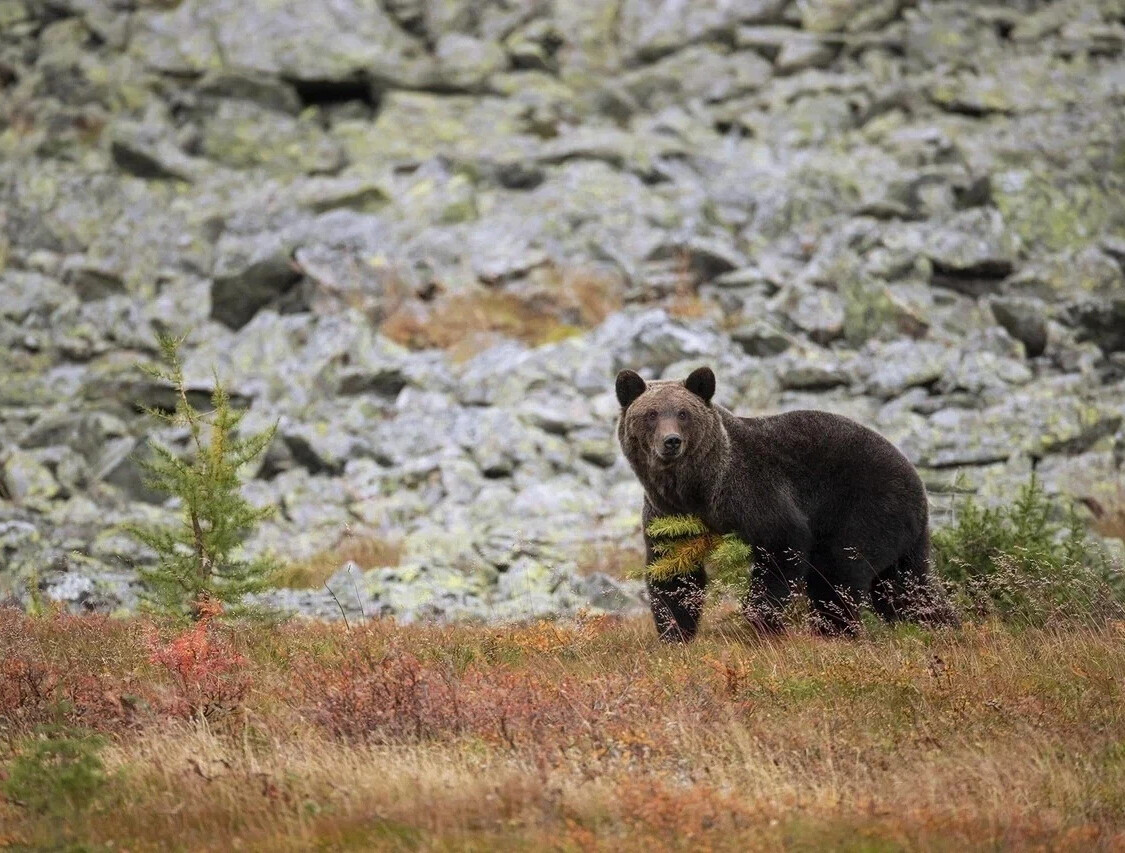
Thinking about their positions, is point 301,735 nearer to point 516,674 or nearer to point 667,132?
point 516,674

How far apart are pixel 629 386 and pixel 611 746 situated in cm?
401

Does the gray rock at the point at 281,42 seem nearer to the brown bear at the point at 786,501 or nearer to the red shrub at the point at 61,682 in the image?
the brown bear at the point at 786,501

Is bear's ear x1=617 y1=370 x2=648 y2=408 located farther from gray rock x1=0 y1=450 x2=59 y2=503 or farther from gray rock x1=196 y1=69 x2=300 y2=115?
gray rock x1=196 y1=69 x2=300 y2=115

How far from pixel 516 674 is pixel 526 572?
17.9ft

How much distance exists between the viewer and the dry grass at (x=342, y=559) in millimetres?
13945

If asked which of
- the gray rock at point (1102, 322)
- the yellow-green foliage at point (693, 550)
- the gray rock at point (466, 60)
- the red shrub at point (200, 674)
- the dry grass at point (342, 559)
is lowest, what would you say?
the dry grass at point (342, 559)

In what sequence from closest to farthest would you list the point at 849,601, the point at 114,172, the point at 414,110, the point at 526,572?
the point at 849,601 → the point at 526,572 → the point at 114,172 → the point at 414,110

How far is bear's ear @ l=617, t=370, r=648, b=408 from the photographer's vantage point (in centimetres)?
965

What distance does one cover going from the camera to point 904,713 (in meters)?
7.09

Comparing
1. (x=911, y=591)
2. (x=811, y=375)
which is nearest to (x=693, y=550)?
(x=911, y=591)

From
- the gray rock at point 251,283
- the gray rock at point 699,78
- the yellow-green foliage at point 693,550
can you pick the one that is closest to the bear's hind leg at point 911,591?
the yellow-green foliage at point 693,550

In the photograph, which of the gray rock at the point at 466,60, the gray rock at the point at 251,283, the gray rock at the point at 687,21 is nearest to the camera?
the gray rock at the point at 251,283

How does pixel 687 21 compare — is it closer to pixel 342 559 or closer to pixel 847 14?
pixel 847 14

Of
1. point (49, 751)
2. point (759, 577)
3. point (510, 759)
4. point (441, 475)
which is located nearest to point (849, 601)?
point (759, 577)
